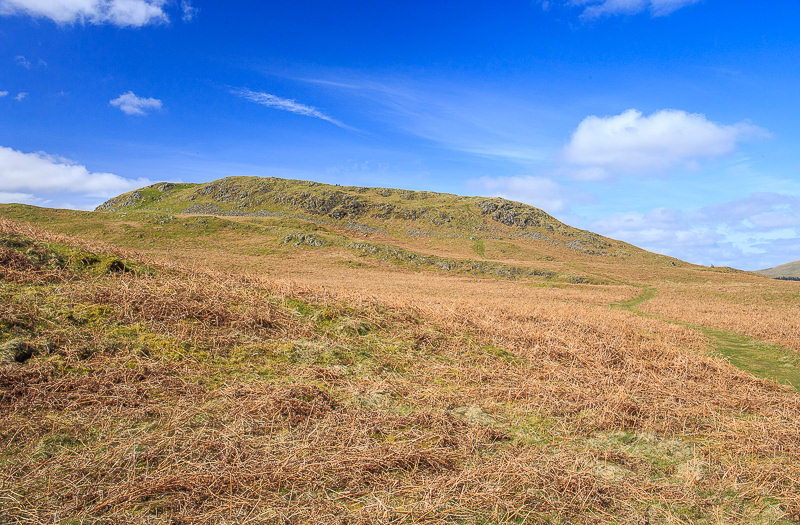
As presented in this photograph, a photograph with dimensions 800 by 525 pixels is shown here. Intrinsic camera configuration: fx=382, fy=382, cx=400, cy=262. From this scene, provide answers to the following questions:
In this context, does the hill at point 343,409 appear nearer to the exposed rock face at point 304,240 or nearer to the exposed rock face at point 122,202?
the exposed rock face at point 304,240

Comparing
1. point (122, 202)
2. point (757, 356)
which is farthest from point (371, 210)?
point (757, 356)

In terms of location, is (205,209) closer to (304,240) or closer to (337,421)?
(304,240)

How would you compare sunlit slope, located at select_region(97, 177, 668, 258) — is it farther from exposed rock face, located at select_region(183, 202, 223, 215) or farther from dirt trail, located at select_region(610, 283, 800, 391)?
dirt trail, located at select_region(610, 283, 800, 391)

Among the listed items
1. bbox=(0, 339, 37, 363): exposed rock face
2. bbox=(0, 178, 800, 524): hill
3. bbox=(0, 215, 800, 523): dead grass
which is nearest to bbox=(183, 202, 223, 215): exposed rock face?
bbox=(0, 178, 800, 524): hill

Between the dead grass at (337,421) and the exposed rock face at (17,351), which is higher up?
the exposed rock face at (17,351)

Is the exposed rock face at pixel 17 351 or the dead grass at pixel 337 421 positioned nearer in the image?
the dead grass at pixel 337 421

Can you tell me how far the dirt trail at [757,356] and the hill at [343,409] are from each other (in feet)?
0.46

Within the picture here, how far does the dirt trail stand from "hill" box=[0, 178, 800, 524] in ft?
0.46

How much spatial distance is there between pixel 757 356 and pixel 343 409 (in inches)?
581

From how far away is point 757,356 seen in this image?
511 inches

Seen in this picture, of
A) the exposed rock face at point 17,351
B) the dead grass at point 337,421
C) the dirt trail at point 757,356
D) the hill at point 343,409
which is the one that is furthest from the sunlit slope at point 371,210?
the exposed rock face at point 17,351

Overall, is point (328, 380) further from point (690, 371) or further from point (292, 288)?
point (690, 371)

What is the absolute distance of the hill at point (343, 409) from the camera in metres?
4.11

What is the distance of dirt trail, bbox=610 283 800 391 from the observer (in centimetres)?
1065
